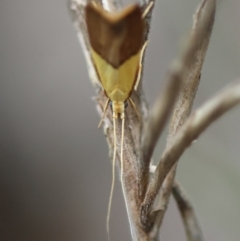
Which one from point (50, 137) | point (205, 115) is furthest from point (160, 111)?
point (50, 137)

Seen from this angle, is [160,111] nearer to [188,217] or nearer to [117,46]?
[117,46]

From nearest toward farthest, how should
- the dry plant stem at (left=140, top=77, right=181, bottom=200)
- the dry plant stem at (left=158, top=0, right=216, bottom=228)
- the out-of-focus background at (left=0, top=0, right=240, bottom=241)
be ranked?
the dry plant stem at (left=140, top=77, right=181, bottom=200) < the dry plant stem at (left=158, top=0, right=216, bottom=228) < the out-of-focus background at (left=0, top=0, right=240, bottom=241)

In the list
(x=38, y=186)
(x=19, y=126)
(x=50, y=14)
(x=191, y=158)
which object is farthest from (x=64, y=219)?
(x=50, y=14)

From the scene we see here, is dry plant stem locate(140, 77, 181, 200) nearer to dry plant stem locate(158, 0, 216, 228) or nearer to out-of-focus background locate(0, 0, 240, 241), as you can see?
dry plant stem locate(158, 0, 216, 228)

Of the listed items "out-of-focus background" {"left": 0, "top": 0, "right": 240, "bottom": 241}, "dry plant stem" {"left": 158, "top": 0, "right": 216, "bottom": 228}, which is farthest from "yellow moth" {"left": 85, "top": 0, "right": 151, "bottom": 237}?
"out-of-focus background" {"left": 0, "top": 0, "right": 240, "bottom": 241}

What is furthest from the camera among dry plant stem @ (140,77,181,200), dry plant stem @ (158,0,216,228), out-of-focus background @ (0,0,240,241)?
out-of-focus background @ (0,0,240,241)

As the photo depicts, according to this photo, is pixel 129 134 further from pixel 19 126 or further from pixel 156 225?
pixel 19 126
